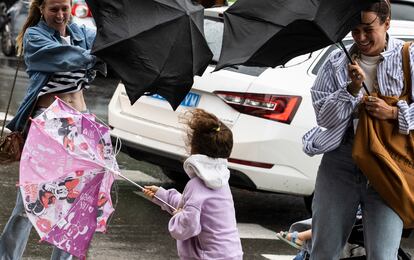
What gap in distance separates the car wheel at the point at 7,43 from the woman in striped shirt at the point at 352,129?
14.0m

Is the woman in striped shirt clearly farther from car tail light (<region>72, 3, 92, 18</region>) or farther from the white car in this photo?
car tail light (<region>72, 3, 92, 18</region>)

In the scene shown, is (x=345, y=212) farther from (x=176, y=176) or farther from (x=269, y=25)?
(x=176, y=176)

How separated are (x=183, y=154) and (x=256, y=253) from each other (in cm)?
106

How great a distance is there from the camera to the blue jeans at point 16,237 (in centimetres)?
564

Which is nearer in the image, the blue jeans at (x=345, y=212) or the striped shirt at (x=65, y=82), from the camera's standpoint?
the blue jeans at (x=345, y=212)

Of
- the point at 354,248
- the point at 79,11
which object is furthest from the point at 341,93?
the point at 79,11

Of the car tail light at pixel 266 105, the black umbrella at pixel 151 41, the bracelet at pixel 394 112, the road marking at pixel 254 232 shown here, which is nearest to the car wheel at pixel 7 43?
the road marking at pixel 254 232

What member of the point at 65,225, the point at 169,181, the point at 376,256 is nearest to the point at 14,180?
the point at 169,181

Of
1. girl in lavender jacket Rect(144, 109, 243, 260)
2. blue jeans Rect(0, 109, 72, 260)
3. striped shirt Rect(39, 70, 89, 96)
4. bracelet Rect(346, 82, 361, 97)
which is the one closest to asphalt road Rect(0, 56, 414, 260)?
blue jeans Rect(0, 109, 72, 260)

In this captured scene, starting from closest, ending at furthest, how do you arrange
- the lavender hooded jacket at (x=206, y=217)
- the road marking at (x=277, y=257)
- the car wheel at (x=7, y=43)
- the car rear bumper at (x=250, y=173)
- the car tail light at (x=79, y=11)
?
the lavender hooded jacket at (x=206, y=217), the road marking at (x=277, y=257), the car rear bumper at (x=250, y=173), the car tail light at (x=79, y=11), the car wheel at (x=7, y=43)

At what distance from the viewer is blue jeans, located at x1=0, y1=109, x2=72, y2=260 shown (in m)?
5.64

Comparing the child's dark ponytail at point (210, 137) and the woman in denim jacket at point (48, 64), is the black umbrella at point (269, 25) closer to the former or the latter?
the child's dark ponytail at point (210, 137)

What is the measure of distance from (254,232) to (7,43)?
457 inches

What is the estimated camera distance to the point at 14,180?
884cm
